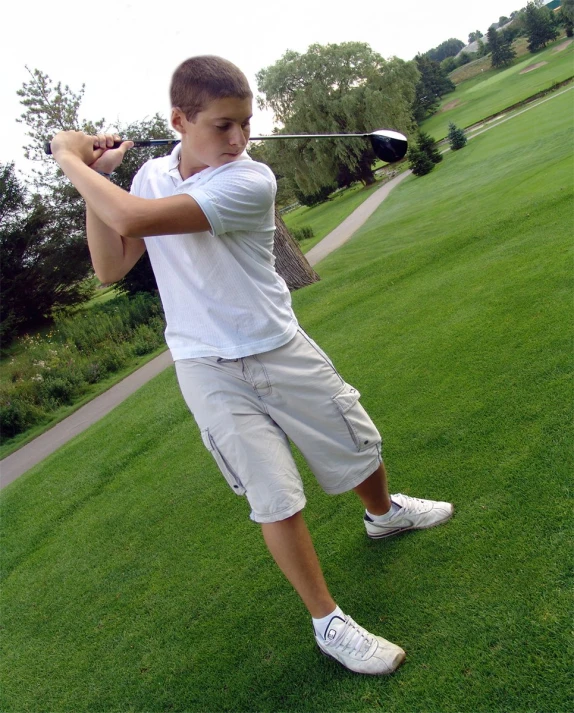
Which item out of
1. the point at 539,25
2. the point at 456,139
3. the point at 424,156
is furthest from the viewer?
the point at 539,25

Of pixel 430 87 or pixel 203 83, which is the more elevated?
pixel 430 87

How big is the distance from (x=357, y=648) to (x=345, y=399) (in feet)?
2.89

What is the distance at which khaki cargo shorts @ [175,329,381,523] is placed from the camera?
6.82 feet

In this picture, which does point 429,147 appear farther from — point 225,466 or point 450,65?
point 450,65

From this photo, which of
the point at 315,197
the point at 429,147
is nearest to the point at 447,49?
the point at 315,197

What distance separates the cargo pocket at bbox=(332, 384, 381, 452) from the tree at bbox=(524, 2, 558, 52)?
249 feet

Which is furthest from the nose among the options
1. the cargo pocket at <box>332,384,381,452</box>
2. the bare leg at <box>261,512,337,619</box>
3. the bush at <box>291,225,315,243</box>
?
the bush at <box>291,225,315,243</box>

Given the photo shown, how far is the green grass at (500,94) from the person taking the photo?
38656mm

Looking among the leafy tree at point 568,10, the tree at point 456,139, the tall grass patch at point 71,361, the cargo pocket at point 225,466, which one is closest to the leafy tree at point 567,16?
the leafy tree at point 568,10

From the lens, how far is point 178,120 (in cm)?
206

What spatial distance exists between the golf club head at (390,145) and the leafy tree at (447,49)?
13138cm

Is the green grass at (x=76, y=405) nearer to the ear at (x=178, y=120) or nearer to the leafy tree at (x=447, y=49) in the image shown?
the ear at (x=178, y=120)

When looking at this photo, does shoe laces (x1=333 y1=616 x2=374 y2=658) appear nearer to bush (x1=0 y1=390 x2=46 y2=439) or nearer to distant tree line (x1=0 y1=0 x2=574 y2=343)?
bush (x1=0 y1=390 x2=46 y2=439)

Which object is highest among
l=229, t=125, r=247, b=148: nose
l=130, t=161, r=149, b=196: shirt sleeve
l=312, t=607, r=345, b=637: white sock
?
l=130, t=161, r=149, b=196: shirt sleeve
